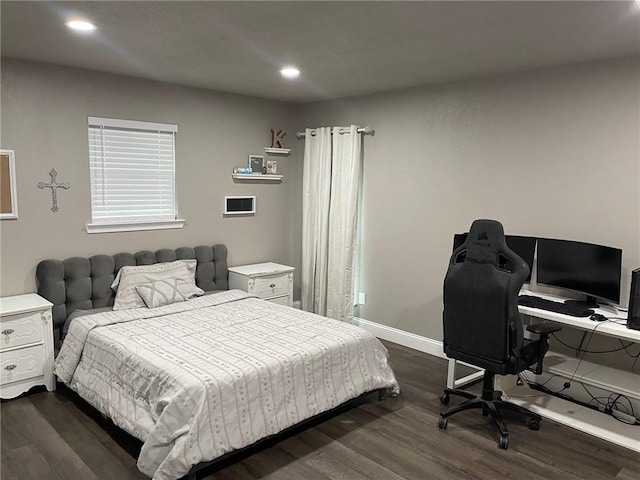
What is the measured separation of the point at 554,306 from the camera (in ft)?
11.2

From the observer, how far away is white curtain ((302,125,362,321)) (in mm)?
5078

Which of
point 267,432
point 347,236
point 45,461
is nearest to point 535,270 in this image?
point 347,236

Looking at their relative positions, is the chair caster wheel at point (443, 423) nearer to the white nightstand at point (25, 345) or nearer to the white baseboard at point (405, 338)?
the white baseboard at point (405, 338)

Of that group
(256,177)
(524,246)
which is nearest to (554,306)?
(524,246)

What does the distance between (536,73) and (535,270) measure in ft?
5.08

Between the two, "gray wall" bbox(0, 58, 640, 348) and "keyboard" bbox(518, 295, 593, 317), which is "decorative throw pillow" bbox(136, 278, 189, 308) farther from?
"keyboard" bbox(518, 295, 593, 317)

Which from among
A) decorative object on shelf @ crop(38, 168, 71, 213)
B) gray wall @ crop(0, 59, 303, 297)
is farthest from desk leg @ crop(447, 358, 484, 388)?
decorative object on shelf @ crop(38, 168, 71, 213)

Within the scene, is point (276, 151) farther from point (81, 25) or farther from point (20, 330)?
point (20, 330)

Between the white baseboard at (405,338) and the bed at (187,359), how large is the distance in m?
1.11

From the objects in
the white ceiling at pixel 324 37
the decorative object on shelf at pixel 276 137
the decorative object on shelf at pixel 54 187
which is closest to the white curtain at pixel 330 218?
the decorative object on shelf at pixel 276 137

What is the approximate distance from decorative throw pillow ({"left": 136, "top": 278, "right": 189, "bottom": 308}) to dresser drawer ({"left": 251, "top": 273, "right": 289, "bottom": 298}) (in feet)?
Result: 2.72

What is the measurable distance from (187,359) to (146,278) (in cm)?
148

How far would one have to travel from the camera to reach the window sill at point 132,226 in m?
4.16

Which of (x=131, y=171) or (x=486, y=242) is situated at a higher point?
(x=131, y=171)
